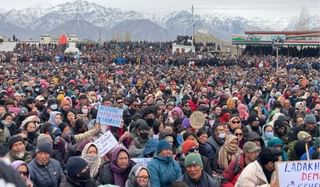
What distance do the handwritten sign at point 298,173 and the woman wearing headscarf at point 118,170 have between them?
1.70 meters

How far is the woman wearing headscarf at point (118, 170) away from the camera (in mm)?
6211

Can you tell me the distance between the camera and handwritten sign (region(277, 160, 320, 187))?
524 centimetres

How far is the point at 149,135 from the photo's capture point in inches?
319

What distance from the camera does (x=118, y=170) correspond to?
6238 mm

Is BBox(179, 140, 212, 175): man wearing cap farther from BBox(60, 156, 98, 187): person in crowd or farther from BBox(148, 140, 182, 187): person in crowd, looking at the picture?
BBox(60, 156, 98, 187): person in crowd

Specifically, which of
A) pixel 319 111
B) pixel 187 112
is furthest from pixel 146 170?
pixel 319 111

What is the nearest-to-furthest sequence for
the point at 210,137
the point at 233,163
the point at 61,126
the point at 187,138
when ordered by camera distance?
the point at 233,163 → the point at 187,138 → the point at 210,137 → the point at 61,126

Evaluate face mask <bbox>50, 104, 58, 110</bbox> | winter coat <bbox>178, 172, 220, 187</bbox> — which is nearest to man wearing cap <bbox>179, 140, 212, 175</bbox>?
winter coat <bbox>178, 172, 220, 187</bbox>

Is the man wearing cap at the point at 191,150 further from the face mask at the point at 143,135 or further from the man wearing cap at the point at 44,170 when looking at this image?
the man wearing cap at the point at 44,170

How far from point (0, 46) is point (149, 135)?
176 ft

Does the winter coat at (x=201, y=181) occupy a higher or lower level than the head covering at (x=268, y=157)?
lower

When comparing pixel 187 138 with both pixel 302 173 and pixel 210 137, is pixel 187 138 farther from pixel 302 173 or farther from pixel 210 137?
pixel 302 173

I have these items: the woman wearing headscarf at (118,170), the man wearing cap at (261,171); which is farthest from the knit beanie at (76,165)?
the man wearing cap at (261,171)

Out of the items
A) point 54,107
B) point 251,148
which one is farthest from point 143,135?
point 54,107
